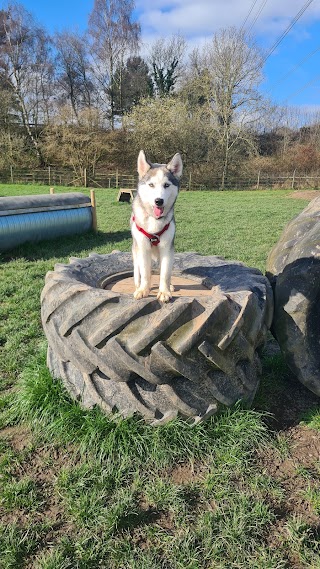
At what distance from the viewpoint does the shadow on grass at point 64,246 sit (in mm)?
8438

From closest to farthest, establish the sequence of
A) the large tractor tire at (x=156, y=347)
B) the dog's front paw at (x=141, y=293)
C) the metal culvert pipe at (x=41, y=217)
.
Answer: the large tractor tire at (x=156, y=347), the dog's front paw at (x=141, y=293), the metal culvert pipe at (x=41, y=217)

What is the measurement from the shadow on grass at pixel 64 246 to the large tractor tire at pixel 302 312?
20.2 feet

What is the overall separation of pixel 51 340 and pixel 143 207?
1225mm

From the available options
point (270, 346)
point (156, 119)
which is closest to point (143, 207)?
point (270, 346)

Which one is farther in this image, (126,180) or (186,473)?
(126,180)

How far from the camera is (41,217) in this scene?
9172 millimetres

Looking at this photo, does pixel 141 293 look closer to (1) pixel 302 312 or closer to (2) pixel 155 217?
(2) pixel 155 217

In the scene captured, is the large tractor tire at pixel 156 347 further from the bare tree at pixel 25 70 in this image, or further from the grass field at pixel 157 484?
the bare tree at pixel 25 70

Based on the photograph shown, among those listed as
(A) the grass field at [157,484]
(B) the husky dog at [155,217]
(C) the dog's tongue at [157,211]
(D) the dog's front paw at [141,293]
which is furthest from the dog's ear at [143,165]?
(A) the grass field at [157,484]

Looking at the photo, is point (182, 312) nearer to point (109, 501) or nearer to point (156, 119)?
point (109, 501)

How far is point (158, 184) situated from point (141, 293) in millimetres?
812

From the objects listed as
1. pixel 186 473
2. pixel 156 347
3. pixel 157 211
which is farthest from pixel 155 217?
pixel 186 473

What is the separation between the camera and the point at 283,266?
3.50 metres

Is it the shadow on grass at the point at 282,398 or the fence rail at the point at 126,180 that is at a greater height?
the fence rail at the point at 126,180
